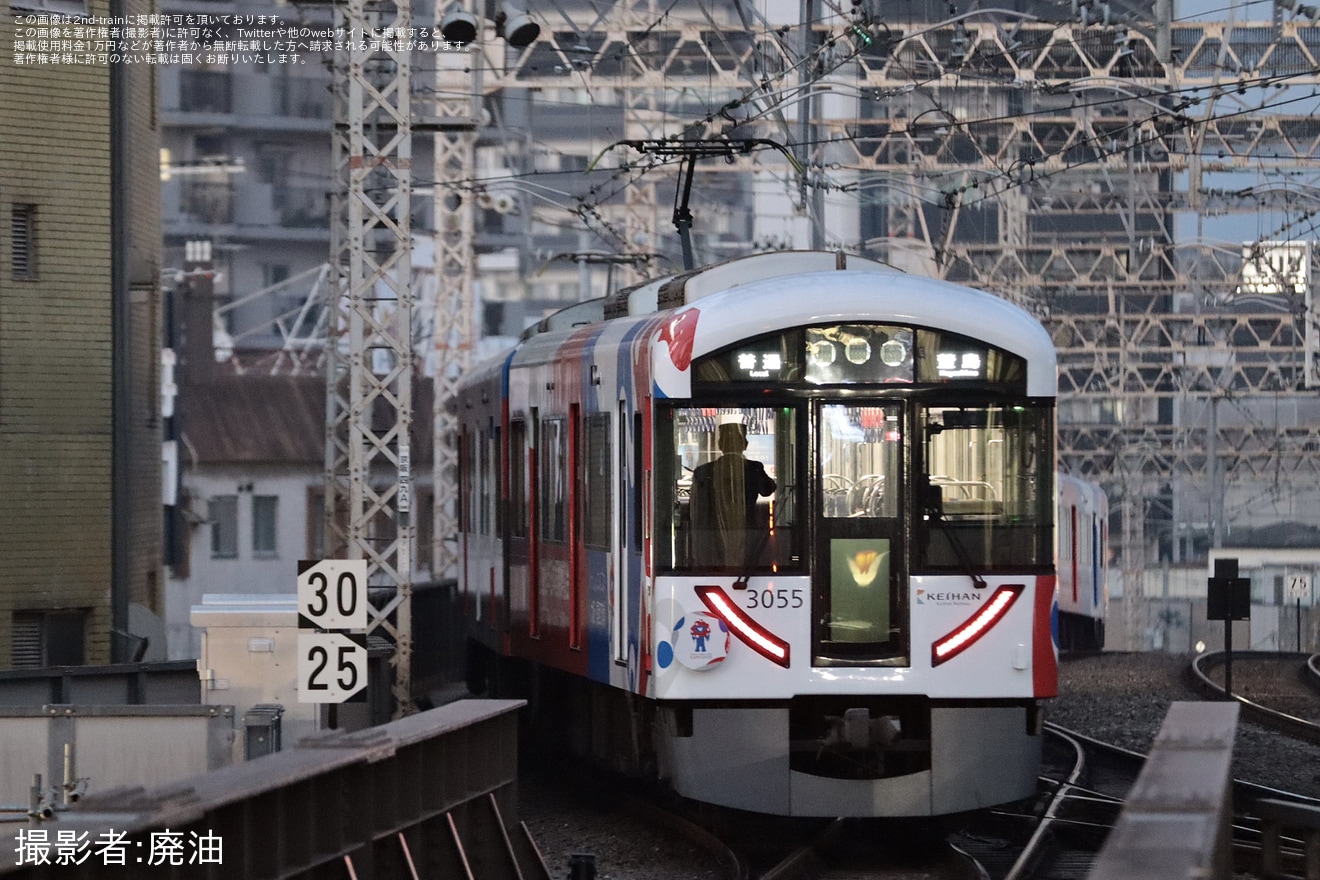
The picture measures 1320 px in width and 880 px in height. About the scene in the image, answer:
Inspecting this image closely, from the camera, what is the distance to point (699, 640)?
11.1 meters

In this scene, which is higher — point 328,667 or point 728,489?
point 728,489

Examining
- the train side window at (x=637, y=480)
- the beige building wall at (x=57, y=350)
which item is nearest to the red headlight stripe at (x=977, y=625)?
the train side window at (x=637, y=480)

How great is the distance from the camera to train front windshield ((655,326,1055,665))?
36.7 feet

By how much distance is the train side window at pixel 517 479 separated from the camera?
15.2m

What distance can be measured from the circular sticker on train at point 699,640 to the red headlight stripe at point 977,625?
1053 mm

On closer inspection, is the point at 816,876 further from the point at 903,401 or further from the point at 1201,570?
the point at 1201,570

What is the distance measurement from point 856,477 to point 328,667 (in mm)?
3036

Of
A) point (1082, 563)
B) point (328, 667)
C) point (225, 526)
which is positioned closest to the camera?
point (328, 667)

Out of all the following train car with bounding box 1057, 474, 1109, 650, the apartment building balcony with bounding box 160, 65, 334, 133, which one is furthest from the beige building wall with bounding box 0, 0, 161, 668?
the apartment building balcony with bounding box 160, 65, 334, 133

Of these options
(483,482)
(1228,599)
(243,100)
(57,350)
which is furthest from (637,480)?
(243,100)

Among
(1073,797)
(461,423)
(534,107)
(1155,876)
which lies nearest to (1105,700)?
(461,423)

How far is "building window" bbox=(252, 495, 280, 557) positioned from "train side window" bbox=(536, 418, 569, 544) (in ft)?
120

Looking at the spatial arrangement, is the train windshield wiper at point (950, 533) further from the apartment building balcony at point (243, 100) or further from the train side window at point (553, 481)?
the apartment building balcony at point (243, 100)

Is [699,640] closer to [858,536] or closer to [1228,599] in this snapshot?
[858,536]
